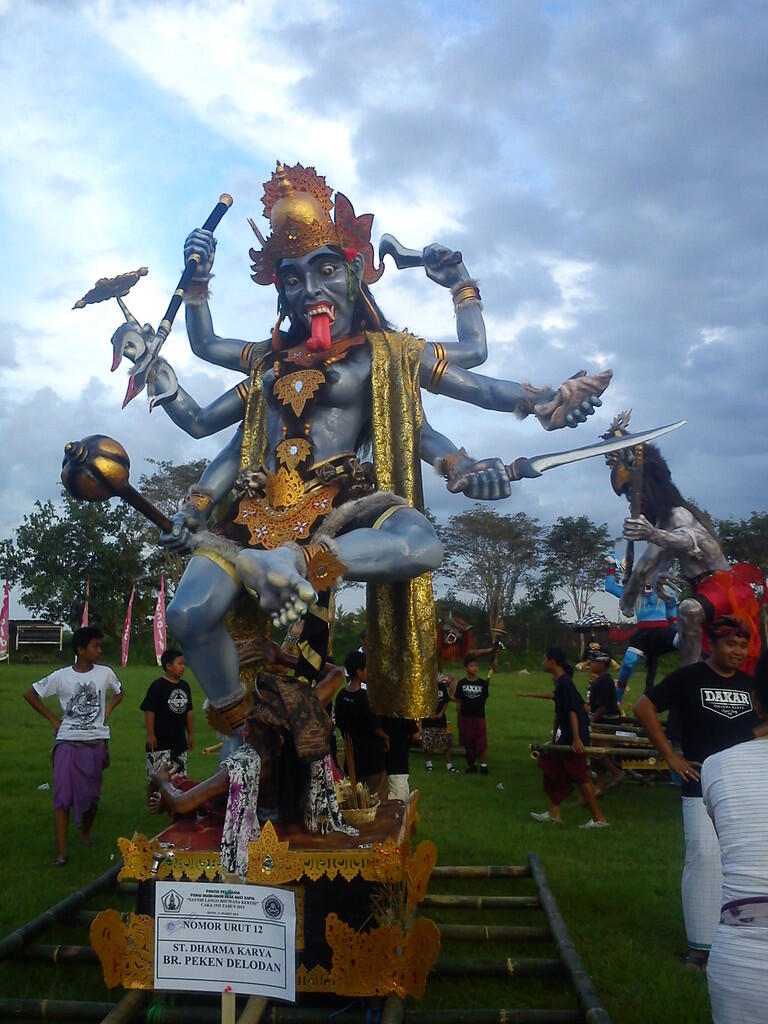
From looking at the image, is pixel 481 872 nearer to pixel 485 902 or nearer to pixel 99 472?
pixel 485 902

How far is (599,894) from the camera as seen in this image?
15.5ft

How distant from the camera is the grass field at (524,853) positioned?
344cm

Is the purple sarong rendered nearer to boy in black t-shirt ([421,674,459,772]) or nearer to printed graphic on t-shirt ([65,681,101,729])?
printed graphic on t-shirt ([65,681,101,729])

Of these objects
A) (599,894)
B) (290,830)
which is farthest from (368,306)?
(599,894)

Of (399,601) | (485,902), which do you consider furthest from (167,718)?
(399,601)

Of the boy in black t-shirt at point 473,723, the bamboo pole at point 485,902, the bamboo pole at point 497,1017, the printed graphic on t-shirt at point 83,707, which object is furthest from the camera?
the boy in black t-shirt at point 473,723

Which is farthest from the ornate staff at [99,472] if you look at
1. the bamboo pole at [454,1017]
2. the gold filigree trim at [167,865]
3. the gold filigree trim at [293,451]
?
the bamboo pole at [454,1017]

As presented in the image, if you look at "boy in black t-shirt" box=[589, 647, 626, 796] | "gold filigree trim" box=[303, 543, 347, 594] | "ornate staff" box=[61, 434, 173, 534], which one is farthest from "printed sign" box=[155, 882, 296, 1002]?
"boy in black t-shirt" box=[589, 647, 626, 796]

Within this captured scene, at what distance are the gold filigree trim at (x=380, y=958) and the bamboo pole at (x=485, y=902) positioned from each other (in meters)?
1.27

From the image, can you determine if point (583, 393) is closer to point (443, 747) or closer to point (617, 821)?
point (617, 821)

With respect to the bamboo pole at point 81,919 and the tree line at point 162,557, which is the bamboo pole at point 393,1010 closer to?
the bamboo pole at point 81,919

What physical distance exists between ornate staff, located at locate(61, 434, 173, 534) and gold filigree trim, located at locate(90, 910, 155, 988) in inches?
60.6

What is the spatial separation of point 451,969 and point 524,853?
2.28 meters

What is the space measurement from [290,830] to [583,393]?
2.23 metres
